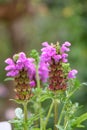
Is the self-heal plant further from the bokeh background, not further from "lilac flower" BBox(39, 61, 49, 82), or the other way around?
the bokeh background

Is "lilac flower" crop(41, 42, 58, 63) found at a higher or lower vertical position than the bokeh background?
lower

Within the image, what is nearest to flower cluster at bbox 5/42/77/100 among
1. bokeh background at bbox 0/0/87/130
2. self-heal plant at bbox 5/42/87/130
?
self-heal plant at bbox 5/42/87/130

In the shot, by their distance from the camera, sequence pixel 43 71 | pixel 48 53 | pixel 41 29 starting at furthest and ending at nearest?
pixel 41 29 → pixel 43 71 → pixel 48 53

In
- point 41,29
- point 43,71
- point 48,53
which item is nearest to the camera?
point 48,53

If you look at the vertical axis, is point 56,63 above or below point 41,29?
below

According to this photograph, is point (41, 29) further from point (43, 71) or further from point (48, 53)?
point (48, 53)

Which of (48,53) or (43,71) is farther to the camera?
(43,71)

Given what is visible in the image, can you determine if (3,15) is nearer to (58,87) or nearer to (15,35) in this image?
(15,35)

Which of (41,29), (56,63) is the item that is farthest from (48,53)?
(41,29)

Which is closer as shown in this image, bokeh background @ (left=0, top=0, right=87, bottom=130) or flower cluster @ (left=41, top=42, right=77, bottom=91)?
flower cluster @ (left=41, top=42, right=77, bottom=91)
